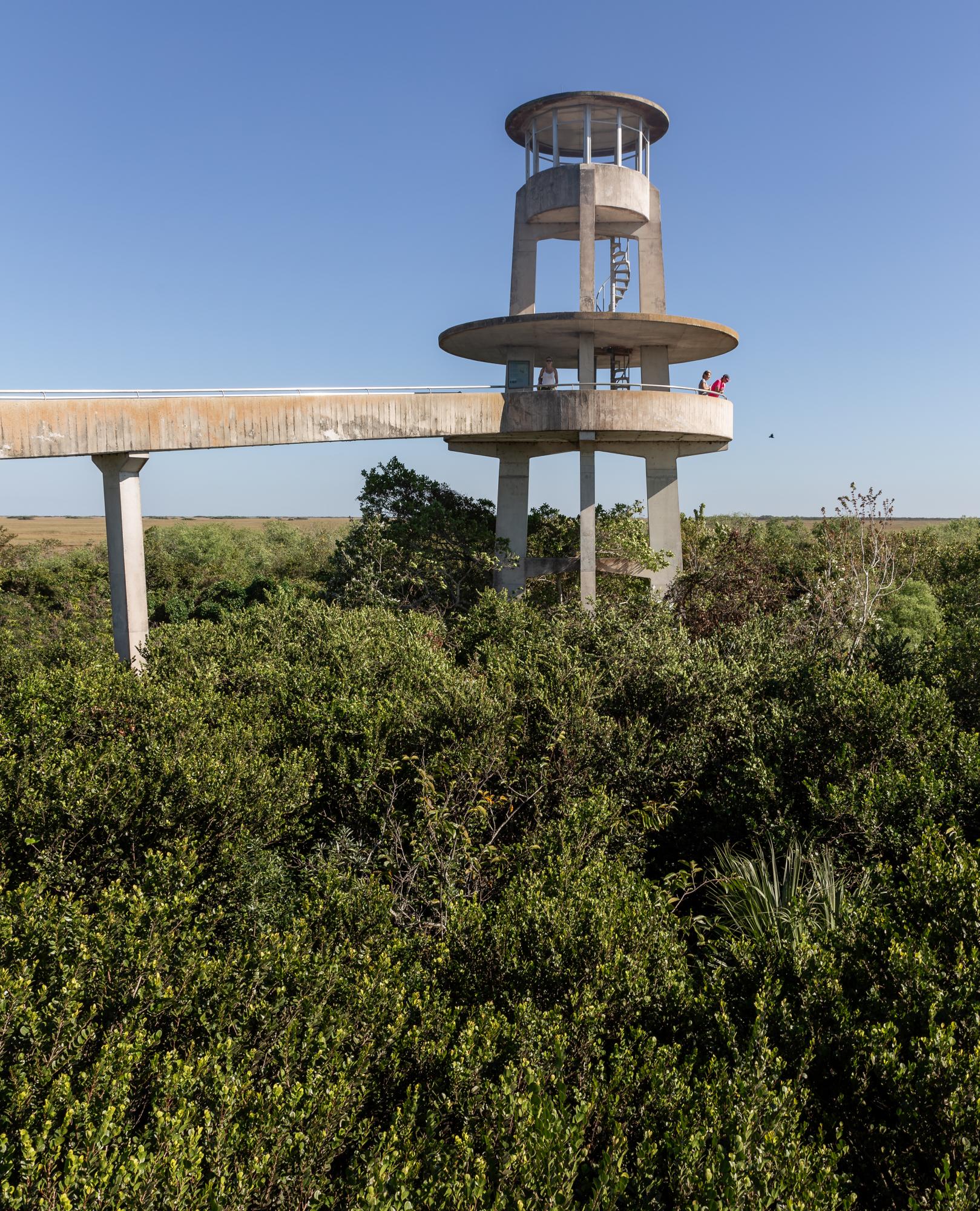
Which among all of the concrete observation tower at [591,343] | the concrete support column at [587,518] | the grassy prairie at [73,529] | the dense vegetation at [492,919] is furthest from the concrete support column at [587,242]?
the grassy prairie at [73,529]

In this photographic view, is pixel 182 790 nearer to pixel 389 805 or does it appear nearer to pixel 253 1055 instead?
pixel 389 805

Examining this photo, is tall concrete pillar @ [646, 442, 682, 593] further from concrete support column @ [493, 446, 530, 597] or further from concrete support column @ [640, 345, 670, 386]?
concrete support column @ [493, 446, 530, 597]

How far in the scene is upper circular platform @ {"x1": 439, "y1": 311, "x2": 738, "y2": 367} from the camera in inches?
924

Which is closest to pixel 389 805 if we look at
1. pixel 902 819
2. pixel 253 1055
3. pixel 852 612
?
pixel 253 1055

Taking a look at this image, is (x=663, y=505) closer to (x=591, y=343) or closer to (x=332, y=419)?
(x=591, y=343)

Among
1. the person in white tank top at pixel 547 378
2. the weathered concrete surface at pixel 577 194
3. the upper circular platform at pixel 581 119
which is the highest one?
Result: the upper circular platform at pixel 581 119

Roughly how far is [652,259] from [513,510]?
872 centimetres

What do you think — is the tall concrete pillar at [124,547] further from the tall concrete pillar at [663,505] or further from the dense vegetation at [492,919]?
the tall concrete pillar at [663,505]

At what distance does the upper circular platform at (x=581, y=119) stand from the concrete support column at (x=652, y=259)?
1.88 m

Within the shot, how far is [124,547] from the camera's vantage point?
17.6 m

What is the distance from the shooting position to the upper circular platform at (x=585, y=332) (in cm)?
2347

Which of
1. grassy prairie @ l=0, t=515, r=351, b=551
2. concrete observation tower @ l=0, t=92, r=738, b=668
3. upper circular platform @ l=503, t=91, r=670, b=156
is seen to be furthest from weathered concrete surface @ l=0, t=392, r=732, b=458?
grassy prairie @ l=0, t=515, r=351, b=551

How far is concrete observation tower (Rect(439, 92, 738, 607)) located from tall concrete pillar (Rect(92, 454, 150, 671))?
10223 mm

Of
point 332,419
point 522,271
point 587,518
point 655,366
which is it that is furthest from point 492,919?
point 522,271
